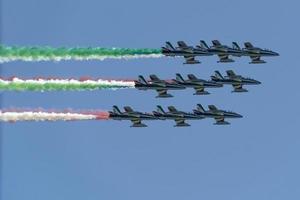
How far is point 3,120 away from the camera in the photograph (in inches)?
6668

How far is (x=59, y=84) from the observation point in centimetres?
18212

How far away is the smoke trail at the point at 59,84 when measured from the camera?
560ft

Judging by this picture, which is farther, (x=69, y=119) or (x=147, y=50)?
(x=147, y=50)

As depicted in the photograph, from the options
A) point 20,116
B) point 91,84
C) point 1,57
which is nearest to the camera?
point 1,57

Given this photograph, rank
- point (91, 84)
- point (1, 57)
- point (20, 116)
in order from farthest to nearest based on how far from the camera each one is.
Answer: point (91, 84) < point (20, 116) < point (1, 57)

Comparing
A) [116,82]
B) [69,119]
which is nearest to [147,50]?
[116,82]

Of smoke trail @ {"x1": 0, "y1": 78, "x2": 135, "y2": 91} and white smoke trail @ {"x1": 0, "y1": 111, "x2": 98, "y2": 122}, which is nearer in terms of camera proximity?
smoke trail @ {"x1": 0, "y1": 78, "x2": 135, "y2": 91}

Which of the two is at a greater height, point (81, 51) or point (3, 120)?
point (81, 51)

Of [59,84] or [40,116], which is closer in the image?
[40,116]

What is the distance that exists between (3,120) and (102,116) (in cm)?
3156

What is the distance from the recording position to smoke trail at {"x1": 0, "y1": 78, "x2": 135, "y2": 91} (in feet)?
560

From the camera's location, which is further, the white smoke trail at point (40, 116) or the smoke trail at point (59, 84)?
the white smoke trail at point (40, 116)

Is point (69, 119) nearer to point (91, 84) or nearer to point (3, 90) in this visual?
point (91, 84)

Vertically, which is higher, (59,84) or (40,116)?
(59,84)
